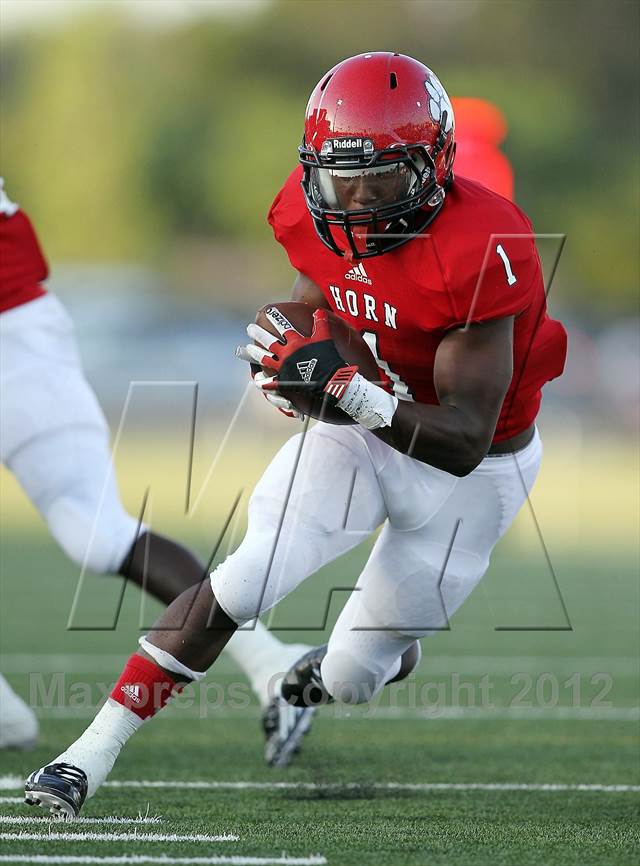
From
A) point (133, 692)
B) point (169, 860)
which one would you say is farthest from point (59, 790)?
point (169, 860)

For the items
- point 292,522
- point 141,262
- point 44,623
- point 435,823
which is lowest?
point 141,262

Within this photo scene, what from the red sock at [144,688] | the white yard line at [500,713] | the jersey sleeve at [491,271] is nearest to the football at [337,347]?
the jersey sleeve at [491,271]

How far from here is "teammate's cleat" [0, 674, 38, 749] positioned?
12.9 feet

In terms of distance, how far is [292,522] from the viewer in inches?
125

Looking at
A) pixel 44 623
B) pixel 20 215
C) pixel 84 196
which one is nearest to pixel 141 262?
pixel 84 196

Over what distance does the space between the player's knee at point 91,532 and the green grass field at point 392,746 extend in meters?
0.54

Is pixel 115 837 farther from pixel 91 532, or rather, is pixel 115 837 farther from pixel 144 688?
pixel 91 532

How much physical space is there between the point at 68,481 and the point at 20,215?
797mm

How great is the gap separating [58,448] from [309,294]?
981 millimetres

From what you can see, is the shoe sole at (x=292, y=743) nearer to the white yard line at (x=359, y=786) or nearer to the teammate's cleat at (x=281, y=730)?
the teammate's cleat at (x=281, y=730)

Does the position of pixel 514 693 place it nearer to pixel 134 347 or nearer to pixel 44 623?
pixel 44 623

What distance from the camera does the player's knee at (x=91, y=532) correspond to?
13.1ft

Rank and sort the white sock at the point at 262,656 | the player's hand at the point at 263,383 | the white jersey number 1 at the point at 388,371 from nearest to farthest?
the player's hand at the point at 263,383 → the white jersey number 1 at the point at 388,371 → the white sock at the point at 262,656

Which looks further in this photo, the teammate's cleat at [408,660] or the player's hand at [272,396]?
the teammate's cleat at [408,660]
